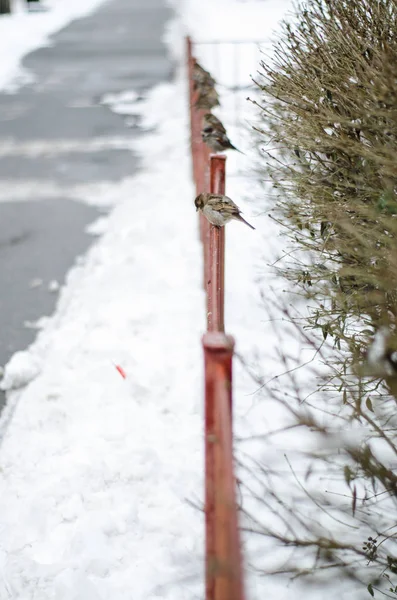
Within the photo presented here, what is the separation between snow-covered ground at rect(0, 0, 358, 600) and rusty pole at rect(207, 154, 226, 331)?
12.1 inches

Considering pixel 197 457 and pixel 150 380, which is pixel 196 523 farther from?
pixel 150 380

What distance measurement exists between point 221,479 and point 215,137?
384cm

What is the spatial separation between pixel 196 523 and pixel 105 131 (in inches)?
303

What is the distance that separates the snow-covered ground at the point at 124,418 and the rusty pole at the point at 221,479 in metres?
0.99

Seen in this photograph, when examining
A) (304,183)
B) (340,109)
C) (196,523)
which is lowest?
(196,523)

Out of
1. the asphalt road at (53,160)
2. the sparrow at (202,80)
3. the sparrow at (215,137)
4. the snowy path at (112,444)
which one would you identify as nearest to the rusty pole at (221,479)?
the snowy path at (112,444)

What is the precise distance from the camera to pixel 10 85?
1342cm

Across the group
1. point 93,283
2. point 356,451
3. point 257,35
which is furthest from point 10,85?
point 356,451

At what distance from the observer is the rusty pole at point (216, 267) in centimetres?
221

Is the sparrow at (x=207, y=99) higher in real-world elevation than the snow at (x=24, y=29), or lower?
lower

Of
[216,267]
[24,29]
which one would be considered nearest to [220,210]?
[216,267]

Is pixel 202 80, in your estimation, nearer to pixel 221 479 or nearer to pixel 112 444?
pixel 112 444

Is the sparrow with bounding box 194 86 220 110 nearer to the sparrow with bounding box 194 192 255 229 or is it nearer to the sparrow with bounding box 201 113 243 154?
the sparrow with bounding box 201 113 243 154

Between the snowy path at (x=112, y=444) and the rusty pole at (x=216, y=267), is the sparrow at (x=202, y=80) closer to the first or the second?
the snowy path at (x=112, y=444)
